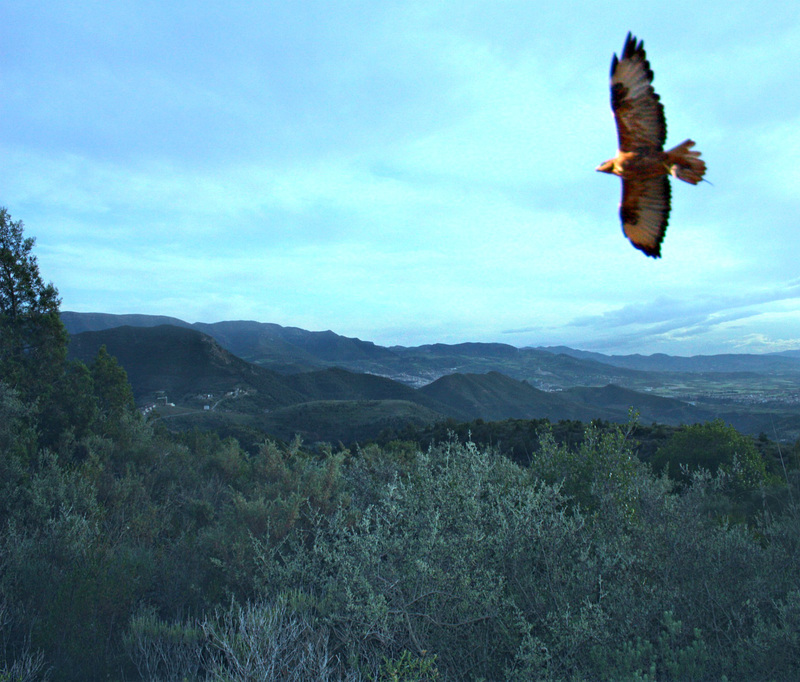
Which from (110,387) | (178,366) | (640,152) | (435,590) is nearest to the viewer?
(640,152)

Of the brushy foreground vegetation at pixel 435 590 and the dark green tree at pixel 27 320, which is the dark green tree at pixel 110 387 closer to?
the dark green tree at pixel 27 320

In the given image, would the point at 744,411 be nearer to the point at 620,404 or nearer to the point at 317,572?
the point at 620,404

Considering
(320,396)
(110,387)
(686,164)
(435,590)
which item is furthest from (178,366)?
(686,164)

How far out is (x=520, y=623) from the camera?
3697mm

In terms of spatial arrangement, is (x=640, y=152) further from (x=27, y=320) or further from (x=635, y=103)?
(x=27, y=320)

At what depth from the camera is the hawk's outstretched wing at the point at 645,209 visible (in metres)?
1.92

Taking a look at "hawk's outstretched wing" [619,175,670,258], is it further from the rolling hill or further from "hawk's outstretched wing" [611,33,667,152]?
the rolling hill

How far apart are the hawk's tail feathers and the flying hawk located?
16 millimetres

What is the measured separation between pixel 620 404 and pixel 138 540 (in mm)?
119490

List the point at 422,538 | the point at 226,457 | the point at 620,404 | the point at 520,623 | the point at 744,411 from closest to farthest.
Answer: the point at 520,623
the point at 422,538
the point at 226,457
the point at 744,411
the point at 620,404

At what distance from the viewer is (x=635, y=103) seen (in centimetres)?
197

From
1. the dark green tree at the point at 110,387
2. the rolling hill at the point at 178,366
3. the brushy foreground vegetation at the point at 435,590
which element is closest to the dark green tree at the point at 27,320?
Result: the dark green tree at the point at 110,387

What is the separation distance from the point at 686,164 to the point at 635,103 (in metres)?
0.48

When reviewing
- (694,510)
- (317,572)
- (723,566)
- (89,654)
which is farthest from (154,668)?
(694,510)
